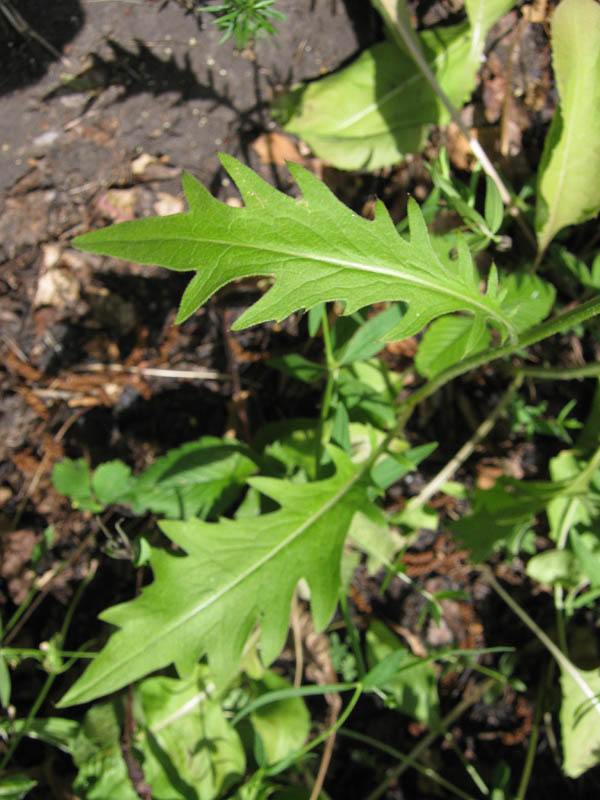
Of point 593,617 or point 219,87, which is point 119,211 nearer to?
point 219,87

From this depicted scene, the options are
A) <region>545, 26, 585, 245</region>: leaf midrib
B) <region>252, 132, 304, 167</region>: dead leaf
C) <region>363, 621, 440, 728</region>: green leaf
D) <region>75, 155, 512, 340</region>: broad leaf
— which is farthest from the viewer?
<region>252, 132, 304, 167</region>: dead leaf

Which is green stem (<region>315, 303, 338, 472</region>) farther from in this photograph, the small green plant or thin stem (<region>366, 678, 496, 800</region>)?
thin stem (<region>366, 678, 496, 800</region>)

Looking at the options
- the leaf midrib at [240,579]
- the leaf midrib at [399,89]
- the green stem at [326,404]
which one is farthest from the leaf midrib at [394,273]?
the leaf midrib at [399,89]

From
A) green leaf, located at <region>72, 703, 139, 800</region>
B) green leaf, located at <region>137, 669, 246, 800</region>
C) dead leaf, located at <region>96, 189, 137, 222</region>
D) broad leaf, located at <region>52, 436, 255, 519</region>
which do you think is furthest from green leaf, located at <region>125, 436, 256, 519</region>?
dead leaf, located at <region>96, 189, 137, 222</region>

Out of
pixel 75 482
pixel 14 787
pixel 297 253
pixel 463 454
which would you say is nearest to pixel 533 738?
pixel 463 454

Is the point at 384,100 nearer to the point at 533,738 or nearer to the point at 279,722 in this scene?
the point at 279,722

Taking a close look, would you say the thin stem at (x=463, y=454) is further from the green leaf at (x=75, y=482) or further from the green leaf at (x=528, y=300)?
the green leaf at (x=75, y=482)
